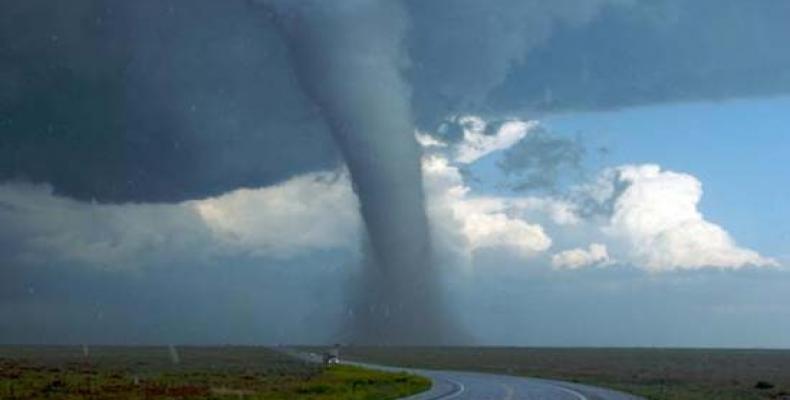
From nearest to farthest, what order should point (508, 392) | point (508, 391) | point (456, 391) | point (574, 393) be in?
point (508, 392)
point (508, 391)
point (456, 391)
point (574, 393)

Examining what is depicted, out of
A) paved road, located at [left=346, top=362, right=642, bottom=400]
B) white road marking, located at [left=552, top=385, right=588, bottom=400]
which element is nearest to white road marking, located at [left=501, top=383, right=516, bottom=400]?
paved road, located at [left=346, top=362, right=642, bottom=400]

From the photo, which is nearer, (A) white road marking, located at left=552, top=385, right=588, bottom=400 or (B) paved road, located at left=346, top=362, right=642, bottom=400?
(B) paved road, located at left=346, top=362, right=642, bottom=400

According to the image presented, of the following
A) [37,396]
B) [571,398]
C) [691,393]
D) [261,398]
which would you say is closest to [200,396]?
[261,398]

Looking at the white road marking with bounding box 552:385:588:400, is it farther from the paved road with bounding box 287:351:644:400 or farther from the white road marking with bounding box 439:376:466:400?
the white road marking with bounding box 439:376:466:400

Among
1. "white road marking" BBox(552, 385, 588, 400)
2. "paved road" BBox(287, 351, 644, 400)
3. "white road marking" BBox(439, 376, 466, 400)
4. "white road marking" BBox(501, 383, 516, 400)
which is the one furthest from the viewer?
"white road marking" BBox(552, 385, 588, 400)

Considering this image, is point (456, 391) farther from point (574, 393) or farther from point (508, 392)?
point (574, 393)

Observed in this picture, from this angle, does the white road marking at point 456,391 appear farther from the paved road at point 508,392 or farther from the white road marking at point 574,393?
the white road marking at point 574,393

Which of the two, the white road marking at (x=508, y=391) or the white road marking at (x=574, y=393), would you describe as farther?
the white road marking at (x=574, y=393)

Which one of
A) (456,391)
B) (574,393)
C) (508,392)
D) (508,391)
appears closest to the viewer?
(508,392)

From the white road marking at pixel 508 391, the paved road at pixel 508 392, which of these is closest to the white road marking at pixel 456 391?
the paved road at pixel 508 392

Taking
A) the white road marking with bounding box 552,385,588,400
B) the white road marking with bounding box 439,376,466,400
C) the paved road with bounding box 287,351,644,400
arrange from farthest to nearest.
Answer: the white road marking with bounding box 552,385,588,400 → the paved road with bounding box 287,351,644,400 → the white road marking with bounding box 439,376,466,400

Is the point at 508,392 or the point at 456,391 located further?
the point at 456,391

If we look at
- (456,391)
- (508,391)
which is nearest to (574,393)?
(508,391)

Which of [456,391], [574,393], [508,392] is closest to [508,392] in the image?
[508,392]
